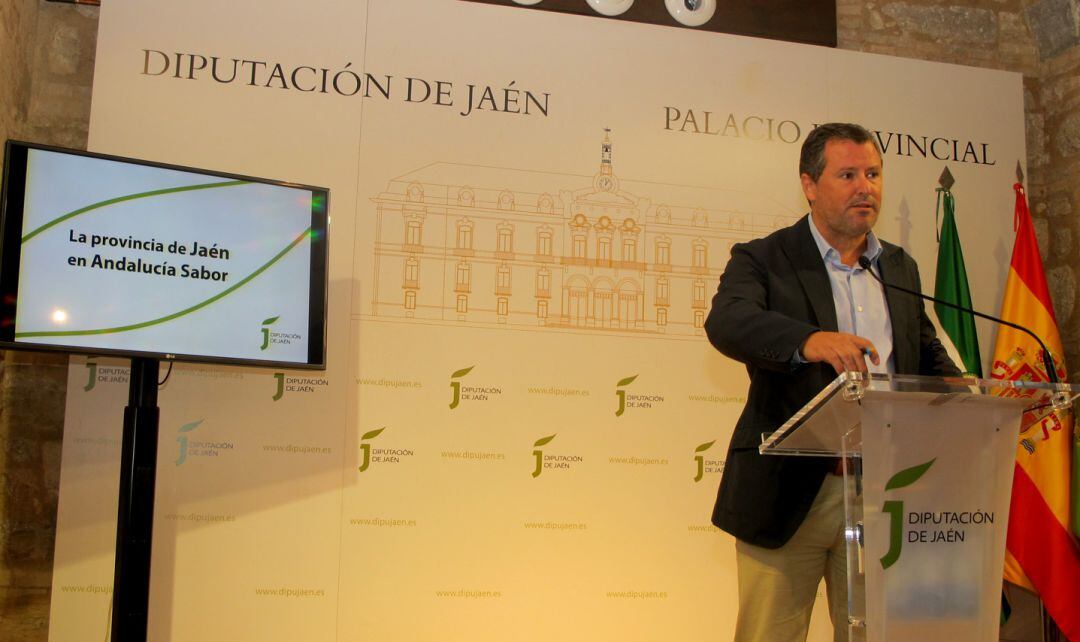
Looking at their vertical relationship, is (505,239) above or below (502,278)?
above

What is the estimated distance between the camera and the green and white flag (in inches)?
158

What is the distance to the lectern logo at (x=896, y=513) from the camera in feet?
5.39

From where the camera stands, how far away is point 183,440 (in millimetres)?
3424

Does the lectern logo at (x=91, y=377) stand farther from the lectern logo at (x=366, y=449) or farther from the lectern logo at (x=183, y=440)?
the lectern logo at (x=366, y=449)

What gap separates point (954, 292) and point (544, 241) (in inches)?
68.1

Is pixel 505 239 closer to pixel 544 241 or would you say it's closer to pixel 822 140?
pixel 544 241

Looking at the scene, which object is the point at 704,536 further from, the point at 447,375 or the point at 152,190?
the point at 152,190

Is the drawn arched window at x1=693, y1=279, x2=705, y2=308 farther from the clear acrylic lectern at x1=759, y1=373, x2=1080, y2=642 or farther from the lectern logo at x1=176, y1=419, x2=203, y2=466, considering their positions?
the clear acrylic lectern at x1=759, y1=373, x2=1080, y2=642

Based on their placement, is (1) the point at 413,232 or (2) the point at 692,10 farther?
(2) the point at 692,10

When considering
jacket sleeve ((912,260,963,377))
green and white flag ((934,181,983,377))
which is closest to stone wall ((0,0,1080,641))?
green and white flag ((934,181,983,377))

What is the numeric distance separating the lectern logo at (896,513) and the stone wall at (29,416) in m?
2.95

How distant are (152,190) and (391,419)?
3.96ft

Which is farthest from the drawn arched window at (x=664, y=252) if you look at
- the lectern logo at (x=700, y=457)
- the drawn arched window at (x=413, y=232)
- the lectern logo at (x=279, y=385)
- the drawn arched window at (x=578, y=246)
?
the lectern logo at (x=279, y=385)

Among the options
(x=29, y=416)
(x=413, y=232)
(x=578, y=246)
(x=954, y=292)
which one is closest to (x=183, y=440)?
(x=29, y=416)
